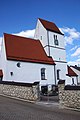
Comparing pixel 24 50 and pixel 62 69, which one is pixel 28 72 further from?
pixel 62 69

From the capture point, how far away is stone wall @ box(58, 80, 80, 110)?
1365cm

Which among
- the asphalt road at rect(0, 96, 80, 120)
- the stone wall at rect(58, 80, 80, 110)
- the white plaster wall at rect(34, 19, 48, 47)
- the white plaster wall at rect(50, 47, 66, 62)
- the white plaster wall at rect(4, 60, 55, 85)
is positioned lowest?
the asphalt road at rect(0, 96, 80, 120)

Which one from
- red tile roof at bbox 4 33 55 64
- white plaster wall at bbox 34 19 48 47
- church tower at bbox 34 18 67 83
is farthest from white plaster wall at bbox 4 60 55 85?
white plaster wall at bbox 34 19 48 47

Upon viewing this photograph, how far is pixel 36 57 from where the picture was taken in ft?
108

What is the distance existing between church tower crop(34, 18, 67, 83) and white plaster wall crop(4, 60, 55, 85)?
1.99 metres

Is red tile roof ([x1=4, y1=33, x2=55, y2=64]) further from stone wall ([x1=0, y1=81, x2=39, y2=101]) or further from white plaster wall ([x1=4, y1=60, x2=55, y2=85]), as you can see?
stone wall ([x1=0, y1=81, x2=39, y2=101])

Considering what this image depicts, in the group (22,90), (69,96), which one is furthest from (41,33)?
(69,96)

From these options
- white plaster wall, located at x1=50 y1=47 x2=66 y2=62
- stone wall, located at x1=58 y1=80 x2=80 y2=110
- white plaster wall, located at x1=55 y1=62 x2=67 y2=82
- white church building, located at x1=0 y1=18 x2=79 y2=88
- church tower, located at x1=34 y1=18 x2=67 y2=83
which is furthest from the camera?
white plaster wall, located at x1=55 y1=62 x2=67 y2=82

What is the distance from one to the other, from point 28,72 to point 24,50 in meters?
4.15

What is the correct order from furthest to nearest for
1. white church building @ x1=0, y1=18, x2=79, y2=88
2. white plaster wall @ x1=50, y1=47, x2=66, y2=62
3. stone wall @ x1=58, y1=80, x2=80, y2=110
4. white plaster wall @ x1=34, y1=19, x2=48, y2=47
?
white plaster wall @ x1=34, y1=19, x2=48, y2=47 → white plaster wall @ x1=50, y1=47, x2=66, y2=62 → white church building @ x1=0, y1=18, x2=79, y2=88 → stone wall @ x1=58, y1=80, x2=80, y2=110

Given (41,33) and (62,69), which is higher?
(41,33)

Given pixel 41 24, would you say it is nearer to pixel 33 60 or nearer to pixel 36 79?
pixel 33 60

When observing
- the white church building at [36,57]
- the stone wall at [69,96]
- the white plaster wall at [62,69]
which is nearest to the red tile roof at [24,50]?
the white church building at [36,57]

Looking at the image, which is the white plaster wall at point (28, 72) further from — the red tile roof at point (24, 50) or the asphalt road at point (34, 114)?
the asphalt road at point (34, 114)
